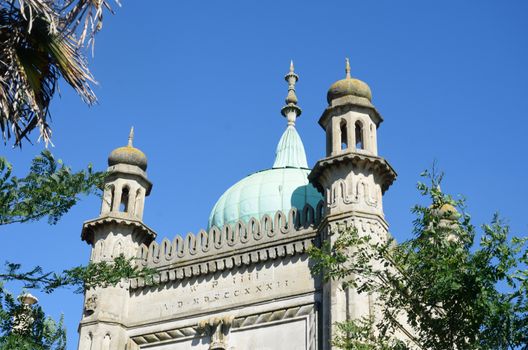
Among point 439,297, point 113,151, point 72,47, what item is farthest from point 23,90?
point 113,151

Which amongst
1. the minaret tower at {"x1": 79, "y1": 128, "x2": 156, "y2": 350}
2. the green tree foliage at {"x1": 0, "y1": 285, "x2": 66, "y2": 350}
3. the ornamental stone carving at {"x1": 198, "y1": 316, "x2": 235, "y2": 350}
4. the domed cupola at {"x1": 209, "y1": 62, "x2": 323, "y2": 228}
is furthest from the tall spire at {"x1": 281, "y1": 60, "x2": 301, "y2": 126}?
the green tree foliage at {"x1": 0, "y1": 285, "x2": 66, "y2": 350}

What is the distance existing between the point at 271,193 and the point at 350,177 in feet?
13.6

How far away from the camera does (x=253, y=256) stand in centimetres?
2322

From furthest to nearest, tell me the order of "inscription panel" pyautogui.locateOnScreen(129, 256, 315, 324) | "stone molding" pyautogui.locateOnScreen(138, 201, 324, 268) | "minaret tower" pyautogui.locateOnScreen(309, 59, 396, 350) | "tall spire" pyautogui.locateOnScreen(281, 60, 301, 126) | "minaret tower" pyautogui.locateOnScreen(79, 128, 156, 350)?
"tall spire" pyautogui.locateOnScreen(281, 60, 301, 126), "minaret tower" pyautogui.locateOnScreen(79, 128, 156, 350), "stone molding" pyautogui.locateOnScreen(138, 201, 324, 268), "inscription panel" pyautogui.locateOnScreen(129, 256, 315, 324), "minaret tower" pyautogui.locateOnScreen(309, 59, 396, 350)

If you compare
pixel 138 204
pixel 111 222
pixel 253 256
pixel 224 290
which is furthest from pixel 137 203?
pixel 253 256

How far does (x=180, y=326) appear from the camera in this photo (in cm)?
2341

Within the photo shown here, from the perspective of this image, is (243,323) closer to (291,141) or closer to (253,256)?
(253,256)

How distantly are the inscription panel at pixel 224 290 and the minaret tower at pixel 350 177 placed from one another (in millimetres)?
1095

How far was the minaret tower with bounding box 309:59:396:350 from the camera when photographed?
20703mm

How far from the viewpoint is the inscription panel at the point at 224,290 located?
22422 millimetres

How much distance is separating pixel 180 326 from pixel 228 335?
149 centimetres

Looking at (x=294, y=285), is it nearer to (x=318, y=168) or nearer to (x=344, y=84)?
(x=318, y=168)

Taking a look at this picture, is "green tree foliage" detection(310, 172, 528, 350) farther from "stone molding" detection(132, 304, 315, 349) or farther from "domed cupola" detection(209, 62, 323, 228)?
"domed cupola" detection(209, 62, 323, 228)

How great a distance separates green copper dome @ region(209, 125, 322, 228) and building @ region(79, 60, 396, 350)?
39mm
